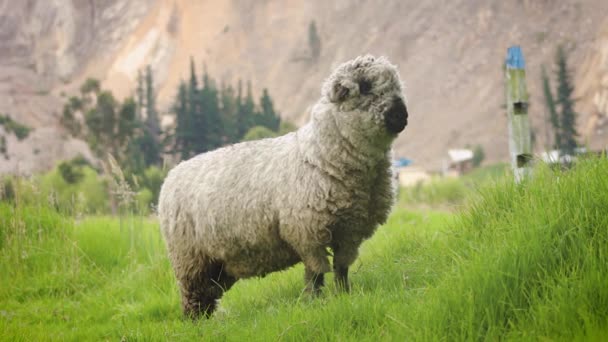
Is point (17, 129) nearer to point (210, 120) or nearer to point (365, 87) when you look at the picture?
point (210, 120)

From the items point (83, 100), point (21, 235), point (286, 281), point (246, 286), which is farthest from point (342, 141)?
point (83, 100)

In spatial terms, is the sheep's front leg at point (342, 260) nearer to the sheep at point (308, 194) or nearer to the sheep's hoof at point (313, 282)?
the sheep at point (308, 194)

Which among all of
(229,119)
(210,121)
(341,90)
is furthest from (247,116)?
(341,90)

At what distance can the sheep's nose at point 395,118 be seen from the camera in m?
4.83

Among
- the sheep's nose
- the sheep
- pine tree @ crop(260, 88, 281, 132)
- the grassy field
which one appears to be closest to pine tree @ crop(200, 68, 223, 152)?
pine tree @ crop(260, 88, 281, 132)

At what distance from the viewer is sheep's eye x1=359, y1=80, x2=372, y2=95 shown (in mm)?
4980

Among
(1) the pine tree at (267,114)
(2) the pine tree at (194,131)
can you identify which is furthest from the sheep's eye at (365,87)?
(1) the pine tree at (267,114)

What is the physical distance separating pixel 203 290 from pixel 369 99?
2431 millimetres

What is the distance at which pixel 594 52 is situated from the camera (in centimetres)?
4616

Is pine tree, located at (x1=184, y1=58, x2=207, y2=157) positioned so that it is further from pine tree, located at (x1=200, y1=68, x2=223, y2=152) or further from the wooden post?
the wooden post

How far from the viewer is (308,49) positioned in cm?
6956

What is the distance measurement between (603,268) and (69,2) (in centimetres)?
8766

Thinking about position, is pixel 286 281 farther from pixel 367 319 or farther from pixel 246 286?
pixel 367 319

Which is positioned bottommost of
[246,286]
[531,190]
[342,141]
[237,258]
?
[246,286]
